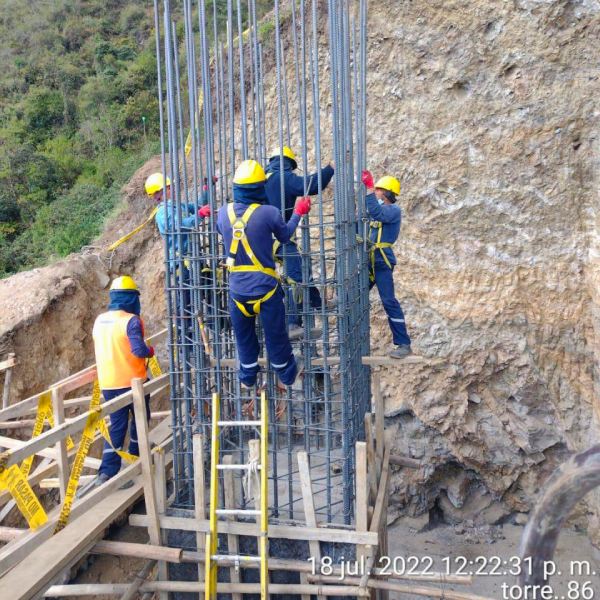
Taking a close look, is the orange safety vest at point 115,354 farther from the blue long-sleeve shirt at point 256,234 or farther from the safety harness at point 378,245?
the safety harness at point 378,245

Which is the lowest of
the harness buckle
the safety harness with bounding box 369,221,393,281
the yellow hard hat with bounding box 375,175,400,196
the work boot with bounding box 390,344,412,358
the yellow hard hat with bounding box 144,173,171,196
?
the work boot with bounding box 390,344,412,358

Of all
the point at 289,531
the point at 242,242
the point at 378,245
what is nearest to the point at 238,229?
the point at 242,242

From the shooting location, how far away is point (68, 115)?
1811 cm

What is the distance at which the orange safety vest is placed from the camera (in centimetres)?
550

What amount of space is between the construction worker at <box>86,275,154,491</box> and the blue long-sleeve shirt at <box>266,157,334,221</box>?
1662 mm

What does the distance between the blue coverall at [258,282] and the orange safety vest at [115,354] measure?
3.83ft

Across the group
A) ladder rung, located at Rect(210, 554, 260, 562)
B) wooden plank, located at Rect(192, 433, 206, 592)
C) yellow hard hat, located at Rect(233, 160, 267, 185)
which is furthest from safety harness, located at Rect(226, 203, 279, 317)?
ladder rung, located at Rect(210, 554, 260, 562)

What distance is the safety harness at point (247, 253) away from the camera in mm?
4758

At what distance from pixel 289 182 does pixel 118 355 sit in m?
2.26

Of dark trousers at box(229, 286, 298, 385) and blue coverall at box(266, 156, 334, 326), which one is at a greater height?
blue coverall at box(266, 156, 334, 326)

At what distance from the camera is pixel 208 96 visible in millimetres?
5426

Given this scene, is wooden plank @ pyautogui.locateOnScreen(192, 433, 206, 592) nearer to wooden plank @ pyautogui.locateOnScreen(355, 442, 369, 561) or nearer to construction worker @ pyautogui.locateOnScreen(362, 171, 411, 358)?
wooden plank @ pyautogui.locateOnScreen(355, 442, 369, 561)

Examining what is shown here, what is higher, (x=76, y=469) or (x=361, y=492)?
(x=76, y=469)

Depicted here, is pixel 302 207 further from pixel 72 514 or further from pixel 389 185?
pixel 72 514
